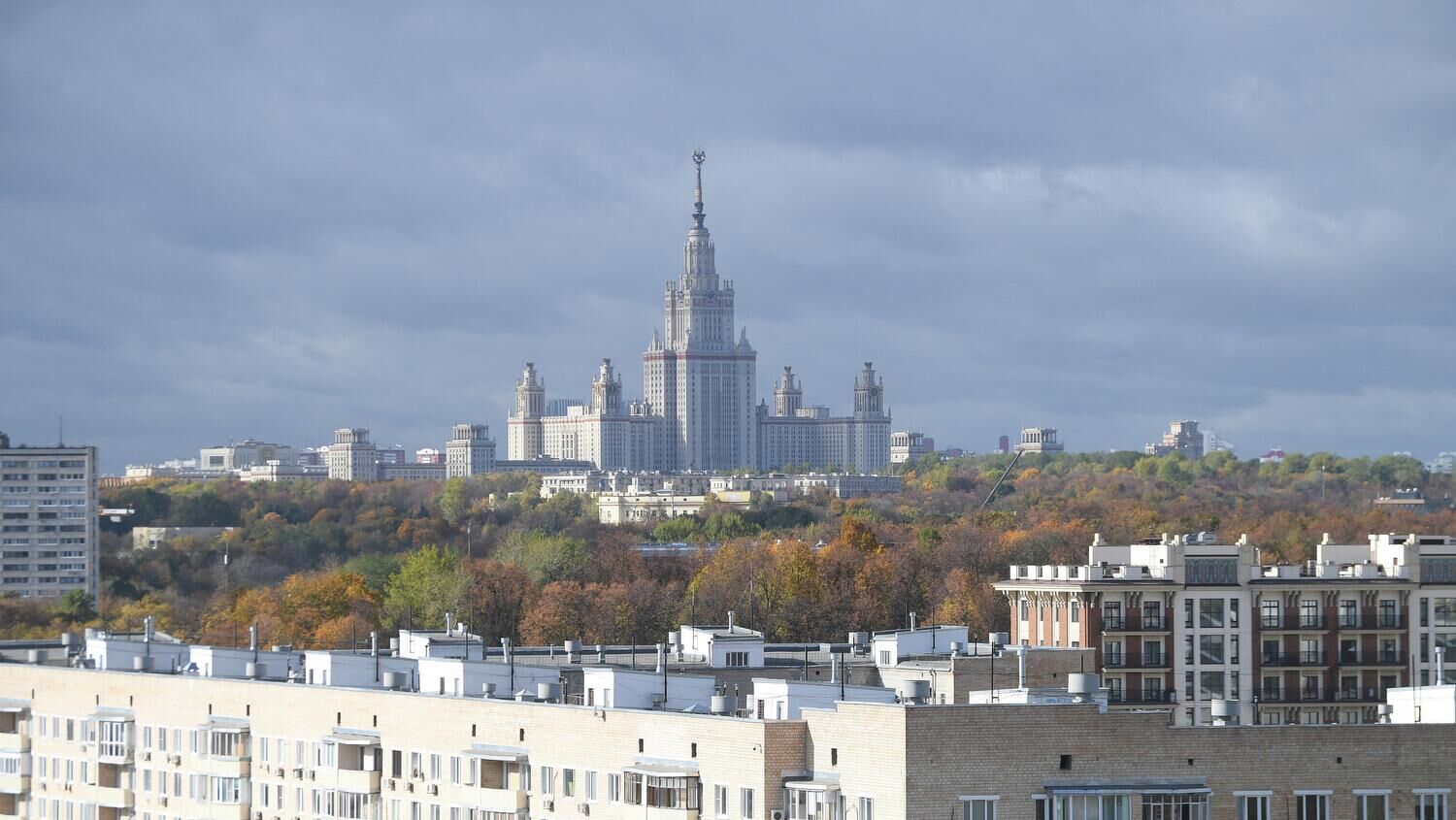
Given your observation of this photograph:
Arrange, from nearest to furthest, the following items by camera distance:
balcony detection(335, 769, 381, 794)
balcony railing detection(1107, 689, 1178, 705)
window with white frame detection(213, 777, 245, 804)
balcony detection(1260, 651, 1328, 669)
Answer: balcony detection(335, 769, 381, 794) < window with white frame detection(213, 777, 245, 804) < balcony railing detection(1107, 689, 1178, 705) < balcony detection(1260, 651, 1328, 669)

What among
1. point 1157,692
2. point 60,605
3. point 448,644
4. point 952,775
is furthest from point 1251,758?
point 60,605

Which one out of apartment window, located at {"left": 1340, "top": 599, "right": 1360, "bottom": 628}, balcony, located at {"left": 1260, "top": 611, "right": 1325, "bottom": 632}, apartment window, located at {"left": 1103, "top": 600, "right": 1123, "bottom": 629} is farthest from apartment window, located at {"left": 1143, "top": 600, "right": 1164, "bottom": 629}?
apartment window, located at {"left": 1340, "top": 599, "right": 1360, "bottom": 628}

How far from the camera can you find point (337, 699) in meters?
49.9

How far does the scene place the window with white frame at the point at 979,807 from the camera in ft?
121

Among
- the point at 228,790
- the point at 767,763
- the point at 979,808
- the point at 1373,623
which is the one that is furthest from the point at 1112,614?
the point at 979,808

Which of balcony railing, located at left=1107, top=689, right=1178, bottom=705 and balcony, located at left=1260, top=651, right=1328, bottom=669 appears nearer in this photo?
balcony railing, located at left=1107, top=689, right=1178, bottom=705

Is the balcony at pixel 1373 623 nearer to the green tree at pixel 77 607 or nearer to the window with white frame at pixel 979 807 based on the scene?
the window with white frame at pixel 979 807

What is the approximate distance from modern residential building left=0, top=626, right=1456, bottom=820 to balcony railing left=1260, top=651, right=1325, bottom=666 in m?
30.8

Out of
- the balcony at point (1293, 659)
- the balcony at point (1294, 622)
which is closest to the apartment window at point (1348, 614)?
the balcony at point (1294, 622)

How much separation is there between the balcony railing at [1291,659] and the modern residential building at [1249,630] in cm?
3

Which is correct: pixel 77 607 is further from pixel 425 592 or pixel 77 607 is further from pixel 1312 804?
pixel 1312 804

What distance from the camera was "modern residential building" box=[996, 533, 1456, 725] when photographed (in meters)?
82.0

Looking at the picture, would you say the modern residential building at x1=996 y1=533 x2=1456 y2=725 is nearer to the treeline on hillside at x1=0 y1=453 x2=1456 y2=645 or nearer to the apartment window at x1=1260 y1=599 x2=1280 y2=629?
the apartment window at x1=1260 y1=599 x2=1280 y2=629

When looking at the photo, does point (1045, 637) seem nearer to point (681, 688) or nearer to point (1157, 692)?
point (1157, 692)
